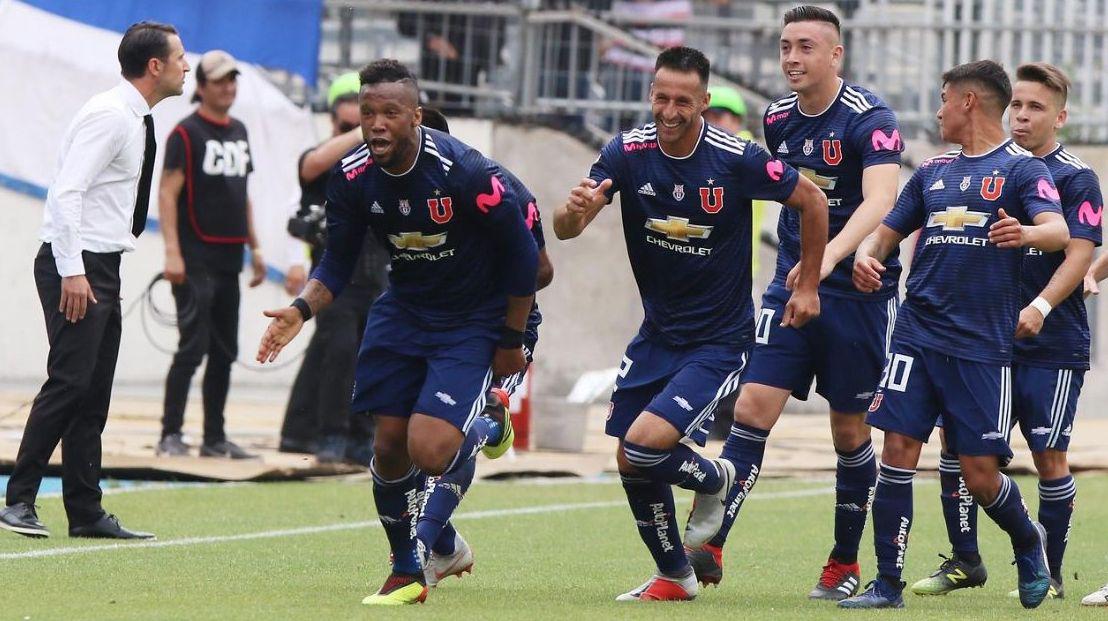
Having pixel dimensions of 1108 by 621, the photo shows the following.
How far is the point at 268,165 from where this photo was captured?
54.2ft

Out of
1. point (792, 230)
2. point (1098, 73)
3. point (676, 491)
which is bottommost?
point (676, 491)

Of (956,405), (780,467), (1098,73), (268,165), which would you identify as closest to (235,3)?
(268,165)

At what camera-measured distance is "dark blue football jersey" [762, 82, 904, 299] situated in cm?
760

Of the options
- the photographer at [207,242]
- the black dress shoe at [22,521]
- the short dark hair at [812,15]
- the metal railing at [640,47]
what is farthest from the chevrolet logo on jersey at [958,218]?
the metal railing at [640,47]

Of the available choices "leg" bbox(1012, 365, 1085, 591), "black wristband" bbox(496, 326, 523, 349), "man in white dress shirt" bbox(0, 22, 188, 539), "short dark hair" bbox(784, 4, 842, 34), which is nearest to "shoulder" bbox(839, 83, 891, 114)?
"short dark hair" bbox(784, 4, 842, 34)

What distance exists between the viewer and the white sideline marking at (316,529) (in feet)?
25.4

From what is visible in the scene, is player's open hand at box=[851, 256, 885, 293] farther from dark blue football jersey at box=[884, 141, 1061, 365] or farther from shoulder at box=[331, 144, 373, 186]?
shoulder at box=[331, 144, 373, 186]

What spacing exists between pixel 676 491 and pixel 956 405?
517cm

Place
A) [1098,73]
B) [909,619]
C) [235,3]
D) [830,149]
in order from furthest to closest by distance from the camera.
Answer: [1098,73] < [235,3] < [830,149] < [909,619]

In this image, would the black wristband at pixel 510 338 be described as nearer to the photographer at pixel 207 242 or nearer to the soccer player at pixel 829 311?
the soccer player at pixel 829 311

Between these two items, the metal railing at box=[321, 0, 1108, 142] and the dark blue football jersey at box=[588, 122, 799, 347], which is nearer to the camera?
the dark blue football jersey at box=[588, 122, 799, 347]

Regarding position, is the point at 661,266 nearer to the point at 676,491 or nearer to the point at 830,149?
the point at 830,149

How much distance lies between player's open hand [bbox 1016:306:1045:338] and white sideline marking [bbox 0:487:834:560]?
3.62 meters

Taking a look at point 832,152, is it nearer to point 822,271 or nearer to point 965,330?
point 822,271
